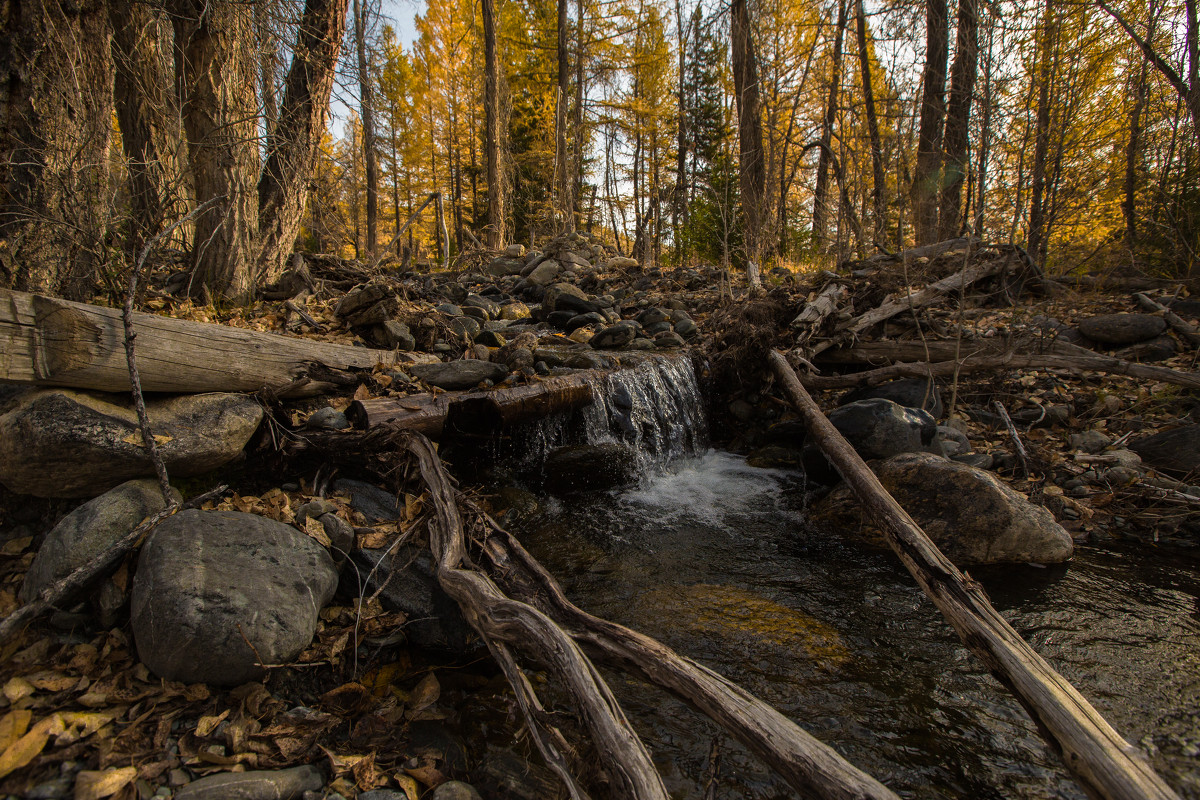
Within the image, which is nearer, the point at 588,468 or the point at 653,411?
the point at 588,468

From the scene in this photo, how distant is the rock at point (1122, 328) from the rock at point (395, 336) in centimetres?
727

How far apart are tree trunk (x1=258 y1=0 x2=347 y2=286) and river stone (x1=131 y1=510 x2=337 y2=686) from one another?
418cm

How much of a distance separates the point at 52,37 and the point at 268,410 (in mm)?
2670

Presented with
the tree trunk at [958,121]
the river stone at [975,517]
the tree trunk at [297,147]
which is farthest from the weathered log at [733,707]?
the tree trunk at [958,121]

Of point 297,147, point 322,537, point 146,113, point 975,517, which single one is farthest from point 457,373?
point 146,113

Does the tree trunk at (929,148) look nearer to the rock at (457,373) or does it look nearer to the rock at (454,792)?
the rock at (457,373)

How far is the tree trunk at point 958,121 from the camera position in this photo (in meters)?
6.06

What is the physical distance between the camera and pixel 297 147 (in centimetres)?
521

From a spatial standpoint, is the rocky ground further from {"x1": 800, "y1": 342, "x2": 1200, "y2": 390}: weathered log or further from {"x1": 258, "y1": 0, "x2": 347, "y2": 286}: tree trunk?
{"x1": 258, "y1": 0, "x2": 347, "y2": 286}: tree trunk

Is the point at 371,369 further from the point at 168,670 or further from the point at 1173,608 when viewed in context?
the point at 1173,608

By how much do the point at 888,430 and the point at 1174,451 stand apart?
6.75 ft

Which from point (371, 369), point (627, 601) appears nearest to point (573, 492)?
point (627, 601)

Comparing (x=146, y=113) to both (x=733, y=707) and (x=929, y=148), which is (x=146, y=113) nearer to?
(x=733, y=707)

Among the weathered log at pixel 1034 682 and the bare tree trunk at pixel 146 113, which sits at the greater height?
the bare tree trunk at pixel 146 113
